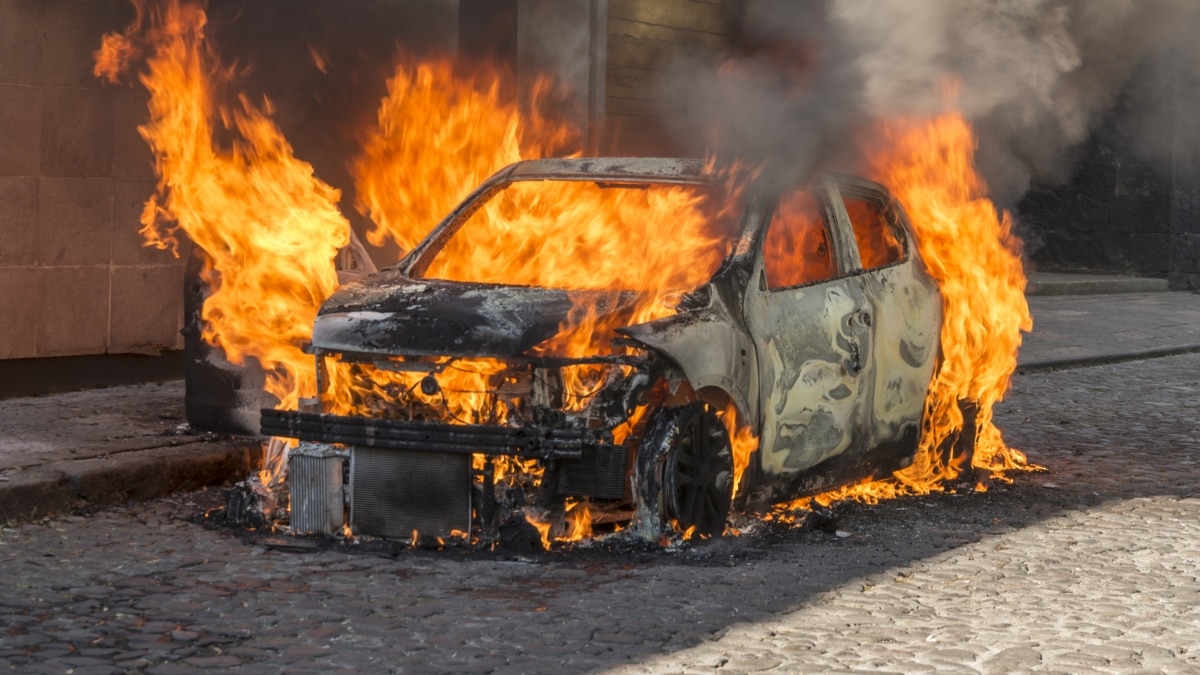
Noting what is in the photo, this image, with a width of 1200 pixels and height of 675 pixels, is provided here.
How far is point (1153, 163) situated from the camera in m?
22.8

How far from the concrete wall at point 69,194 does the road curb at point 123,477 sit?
2.52 metres

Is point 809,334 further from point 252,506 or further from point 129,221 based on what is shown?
point 129,221

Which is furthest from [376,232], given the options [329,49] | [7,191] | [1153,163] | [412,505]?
[1153,163]

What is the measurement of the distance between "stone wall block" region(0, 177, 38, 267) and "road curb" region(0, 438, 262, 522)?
8.40 ft

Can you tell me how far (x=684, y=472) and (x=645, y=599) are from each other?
0.87 m

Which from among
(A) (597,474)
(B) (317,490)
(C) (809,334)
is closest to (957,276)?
(C) (809,334)

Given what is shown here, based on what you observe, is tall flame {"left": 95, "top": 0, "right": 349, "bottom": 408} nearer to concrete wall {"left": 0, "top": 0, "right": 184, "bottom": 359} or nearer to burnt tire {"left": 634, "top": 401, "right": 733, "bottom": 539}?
concrete wall {"left": 0, "top": 0, "right": 184, "bottom": 359}

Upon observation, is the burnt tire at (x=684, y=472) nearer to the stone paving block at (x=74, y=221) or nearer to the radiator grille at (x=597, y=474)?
the radiator grille at (x=597, y=474)

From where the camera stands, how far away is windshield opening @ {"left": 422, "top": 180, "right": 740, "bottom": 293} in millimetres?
7082

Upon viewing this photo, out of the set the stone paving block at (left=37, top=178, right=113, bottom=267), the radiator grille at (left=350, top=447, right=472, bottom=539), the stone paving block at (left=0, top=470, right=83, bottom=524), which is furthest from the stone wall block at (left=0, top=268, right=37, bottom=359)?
the radiator grille at (left=350, top=447, right=472, bottom=539)

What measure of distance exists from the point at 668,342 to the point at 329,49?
5991 millimetres

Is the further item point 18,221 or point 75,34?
point 75,34

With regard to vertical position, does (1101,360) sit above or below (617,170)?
below

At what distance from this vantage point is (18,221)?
10.3 m
